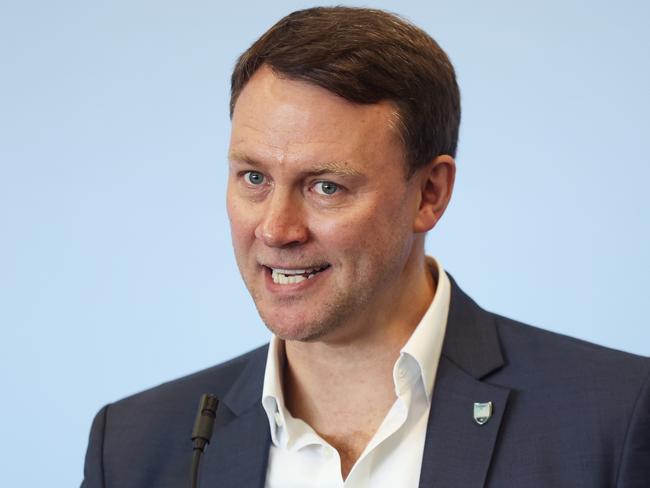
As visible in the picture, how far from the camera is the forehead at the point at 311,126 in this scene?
2.77 m

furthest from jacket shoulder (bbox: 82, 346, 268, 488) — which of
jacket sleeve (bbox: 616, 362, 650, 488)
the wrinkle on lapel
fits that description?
jacket sleeve (bbox: 616, 362, 650, 488)

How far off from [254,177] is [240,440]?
23.1 inches

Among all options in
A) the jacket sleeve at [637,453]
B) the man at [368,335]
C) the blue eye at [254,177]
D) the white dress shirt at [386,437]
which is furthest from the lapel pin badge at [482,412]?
the blue eye at [254,177]

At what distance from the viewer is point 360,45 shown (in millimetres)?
2824

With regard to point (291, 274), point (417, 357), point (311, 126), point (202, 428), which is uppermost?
point (311, 126)

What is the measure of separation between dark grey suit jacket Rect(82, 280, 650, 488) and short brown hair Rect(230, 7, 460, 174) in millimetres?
411

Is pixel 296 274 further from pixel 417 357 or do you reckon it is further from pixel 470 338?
pixel 470 338

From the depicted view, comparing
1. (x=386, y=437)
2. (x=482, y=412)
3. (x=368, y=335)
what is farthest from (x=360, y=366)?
(x=482, y=412)

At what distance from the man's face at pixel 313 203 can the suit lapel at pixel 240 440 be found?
0.96 feet

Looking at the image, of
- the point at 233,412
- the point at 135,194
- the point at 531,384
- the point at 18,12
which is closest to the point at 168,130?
the point at 135,194

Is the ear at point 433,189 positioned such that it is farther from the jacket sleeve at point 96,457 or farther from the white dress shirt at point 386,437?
the jacket sleeve at point 96,457

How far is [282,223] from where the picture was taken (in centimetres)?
276

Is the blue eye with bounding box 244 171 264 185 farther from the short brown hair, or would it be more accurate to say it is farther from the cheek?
the short brown hair

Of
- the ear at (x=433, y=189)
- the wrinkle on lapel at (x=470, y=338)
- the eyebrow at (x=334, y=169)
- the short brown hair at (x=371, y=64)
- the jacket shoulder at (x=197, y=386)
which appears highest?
the short brown hair at (x=371, y=64)
